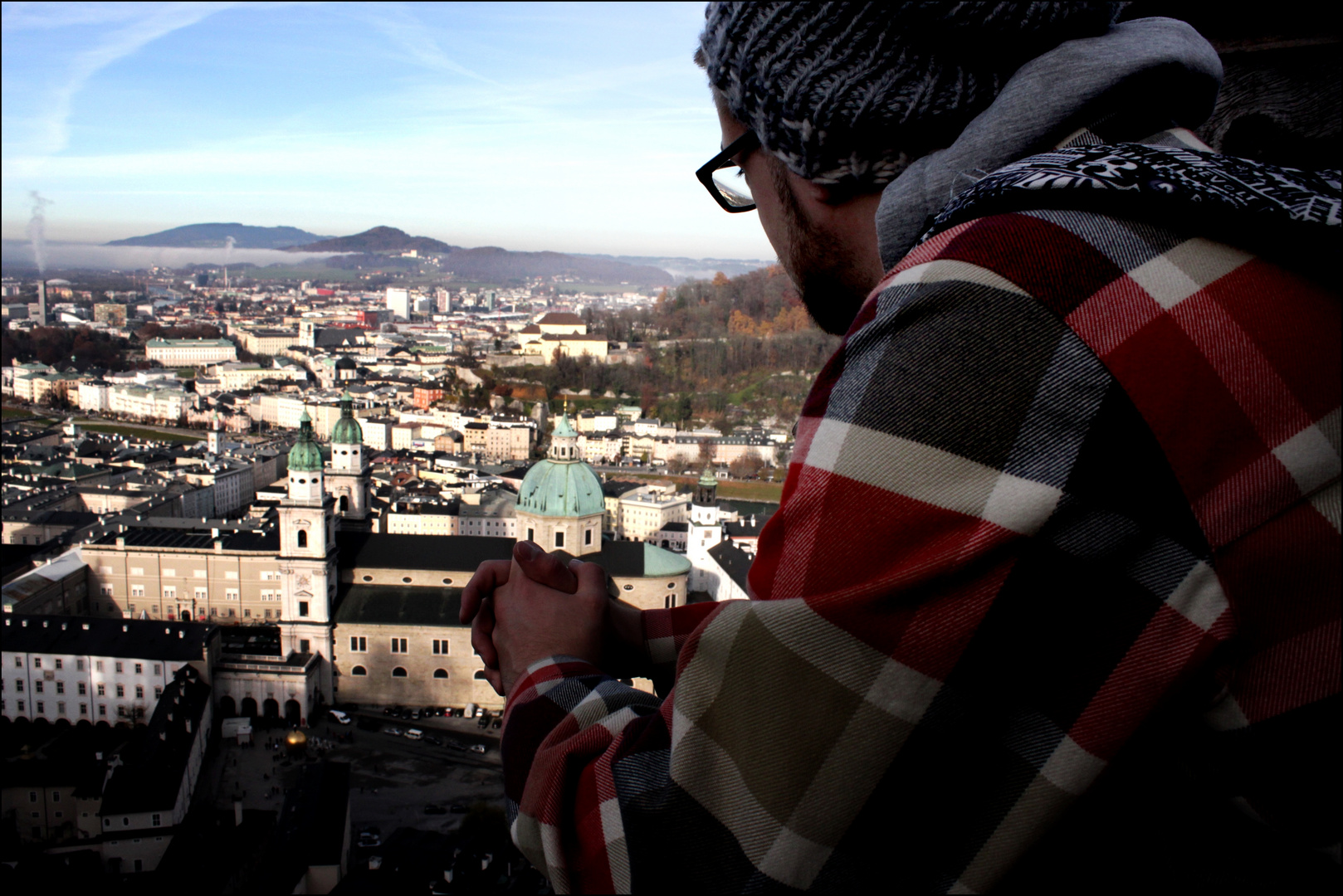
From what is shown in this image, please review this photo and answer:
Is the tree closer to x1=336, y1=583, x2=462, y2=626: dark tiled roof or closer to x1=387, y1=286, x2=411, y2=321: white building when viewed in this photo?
x1=336, y1=583, x2=462, y2=626: dark tiled roof

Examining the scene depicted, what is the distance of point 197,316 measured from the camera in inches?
1994

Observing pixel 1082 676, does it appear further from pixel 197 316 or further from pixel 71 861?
pixel 197 316

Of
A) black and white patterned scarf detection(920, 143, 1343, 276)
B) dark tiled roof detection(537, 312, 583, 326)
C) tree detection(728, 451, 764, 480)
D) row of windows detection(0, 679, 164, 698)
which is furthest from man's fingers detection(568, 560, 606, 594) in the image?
dark tiled roof detection(537, 312, 583, 326)

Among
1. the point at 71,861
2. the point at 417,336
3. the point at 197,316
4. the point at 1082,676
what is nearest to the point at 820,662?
the point at 1082,676

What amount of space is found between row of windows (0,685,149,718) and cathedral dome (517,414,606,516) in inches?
154

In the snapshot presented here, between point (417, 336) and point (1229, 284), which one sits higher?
point (1229, 284)

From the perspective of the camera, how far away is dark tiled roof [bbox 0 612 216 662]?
898 centimetres

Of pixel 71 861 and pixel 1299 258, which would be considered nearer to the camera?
pixel 1299 258

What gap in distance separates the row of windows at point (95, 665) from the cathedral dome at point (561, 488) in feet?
12.2

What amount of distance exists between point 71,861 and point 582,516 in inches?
212

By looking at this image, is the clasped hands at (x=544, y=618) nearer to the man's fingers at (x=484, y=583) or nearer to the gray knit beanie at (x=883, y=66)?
the man's fingers at (x=484, y=583)

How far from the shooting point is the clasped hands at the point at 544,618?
539 millimetres

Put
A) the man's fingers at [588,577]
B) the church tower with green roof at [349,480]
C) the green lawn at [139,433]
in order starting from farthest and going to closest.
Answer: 1. the green lawn at [139,433]
2. the church tower with green roof at [349,480]
3. the man's fingers at [588,577]

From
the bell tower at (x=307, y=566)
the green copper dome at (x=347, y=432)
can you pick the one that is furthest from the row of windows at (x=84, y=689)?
the green copper dome at (x=347, y=432)
